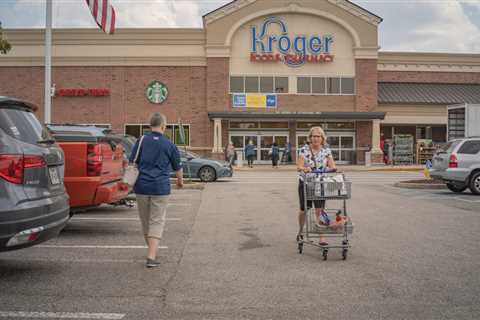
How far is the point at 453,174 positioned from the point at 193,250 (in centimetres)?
1080

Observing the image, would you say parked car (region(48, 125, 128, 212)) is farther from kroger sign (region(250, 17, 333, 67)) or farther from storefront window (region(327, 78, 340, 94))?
storefront window (region(327, 78, 340, 94))

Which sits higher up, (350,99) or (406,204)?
(350,99)

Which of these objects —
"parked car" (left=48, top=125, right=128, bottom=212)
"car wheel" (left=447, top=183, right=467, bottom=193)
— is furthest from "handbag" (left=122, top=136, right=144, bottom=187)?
"car wheel" (left=447, top=183, right=467, bottom=193)

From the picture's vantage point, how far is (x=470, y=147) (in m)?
16.2

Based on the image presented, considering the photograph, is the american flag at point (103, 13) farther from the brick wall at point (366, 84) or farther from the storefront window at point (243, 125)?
the brick wall at point (366, 84)

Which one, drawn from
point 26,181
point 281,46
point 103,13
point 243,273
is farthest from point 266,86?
point 26,181

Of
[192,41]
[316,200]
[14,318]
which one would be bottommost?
[14,318]


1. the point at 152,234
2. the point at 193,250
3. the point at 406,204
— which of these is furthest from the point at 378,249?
the point at 406,204

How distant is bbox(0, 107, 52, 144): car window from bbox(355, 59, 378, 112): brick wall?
3408 cm

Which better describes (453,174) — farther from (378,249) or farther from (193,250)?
(193,250)

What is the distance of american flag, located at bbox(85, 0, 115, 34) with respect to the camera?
17047 millimetres

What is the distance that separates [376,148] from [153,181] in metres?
33.0

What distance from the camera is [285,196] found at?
52.2ft

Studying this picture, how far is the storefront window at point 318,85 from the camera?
3838cm
